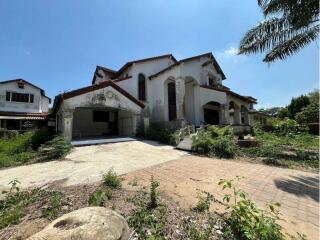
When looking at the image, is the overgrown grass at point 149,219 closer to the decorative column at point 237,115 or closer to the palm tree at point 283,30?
the palm tree at point 283,30

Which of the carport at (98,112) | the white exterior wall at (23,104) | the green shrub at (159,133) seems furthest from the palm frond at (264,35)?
the white exterior wall at (23,104)

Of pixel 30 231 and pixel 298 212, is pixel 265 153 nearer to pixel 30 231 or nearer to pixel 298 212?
pixel 298 212

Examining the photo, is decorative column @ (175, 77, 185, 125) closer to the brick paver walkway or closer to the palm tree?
the palm tree

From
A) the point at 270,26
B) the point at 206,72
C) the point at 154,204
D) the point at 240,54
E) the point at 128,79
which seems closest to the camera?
the point at 154,204

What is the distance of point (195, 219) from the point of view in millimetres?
3551

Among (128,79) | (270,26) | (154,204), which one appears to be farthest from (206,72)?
(154,204)

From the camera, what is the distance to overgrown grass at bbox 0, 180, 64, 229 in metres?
3.46

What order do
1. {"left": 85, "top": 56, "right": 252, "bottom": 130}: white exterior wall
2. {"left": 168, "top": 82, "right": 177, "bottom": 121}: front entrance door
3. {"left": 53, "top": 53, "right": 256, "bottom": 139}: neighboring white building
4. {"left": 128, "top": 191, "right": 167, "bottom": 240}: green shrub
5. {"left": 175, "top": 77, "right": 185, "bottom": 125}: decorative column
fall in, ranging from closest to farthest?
1. {"left": 128, "top": 191, "right": 167, "bottom": 240}: green shrub
2. {"left": 175, "top": 77, "right": 185, "bottom": 125}: decorative column
3. {"left": 53, "top": 53, "right": 256, "bottom": 139}: neighboring white building
4. {"left": 85, "top": 56, "right": 252, "bottom": 130}: white exterior wall
5. {"left": 168, "top": 82, "right": 177, "bottom": 121}: front entrance door

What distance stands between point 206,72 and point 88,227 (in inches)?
797

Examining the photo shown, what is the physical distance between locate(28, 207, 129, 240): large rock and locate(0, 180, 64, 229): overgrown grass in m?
1.09

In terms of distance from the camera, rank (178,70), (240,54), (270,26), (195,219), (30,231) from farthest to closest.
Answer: (178,70) < (240,54) < (270,26) < (195,219) < (30,231)

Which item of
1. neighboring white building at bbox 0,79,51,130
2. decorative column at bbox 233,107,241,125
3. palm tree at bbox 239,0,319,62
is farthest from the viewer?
decorative column at bbox 233,107,241,125

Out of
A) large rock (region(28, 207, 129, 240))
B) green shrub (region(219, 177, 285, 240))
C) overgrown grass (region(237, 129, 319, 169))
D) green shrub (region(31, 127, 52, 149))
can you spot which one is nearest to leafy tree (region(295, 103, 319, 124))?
overgrown grass (region(237, 129, 319, 169))

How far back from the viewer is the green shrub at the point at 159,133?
1472 centimetres
